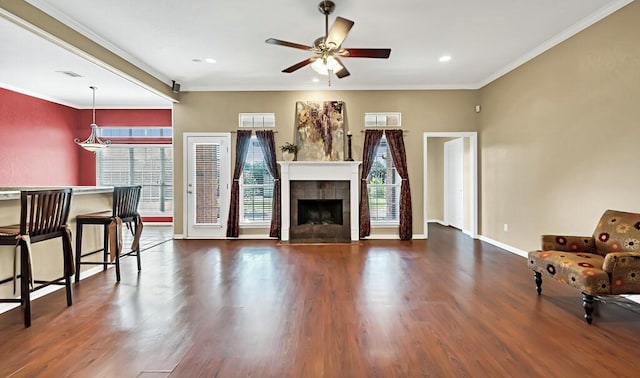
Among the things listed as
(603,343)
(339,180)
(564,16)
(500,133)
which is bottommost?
(603,343)

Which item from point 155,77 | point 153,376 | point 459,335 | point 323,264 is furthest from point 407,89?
point 153,376

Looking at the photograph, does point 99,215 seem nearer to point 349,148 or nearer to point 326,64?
point 326,64

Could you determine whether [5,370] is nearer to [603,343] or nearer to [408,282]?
[408,282]

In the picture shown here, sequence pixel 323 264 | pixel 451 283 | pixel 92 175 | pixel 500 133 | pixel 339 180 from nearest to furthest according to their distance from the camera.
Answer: pixel 451 283 → pixel 323 264 → pixel 500 133 → pixel 339 180 → pixel 92 175

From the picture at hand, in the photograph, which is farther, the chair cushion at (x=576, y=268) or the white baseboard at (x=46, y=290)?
the white baseboard at (x=46, y=290)

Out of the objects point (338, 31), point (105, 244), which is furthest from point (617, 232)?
point (105, 244)

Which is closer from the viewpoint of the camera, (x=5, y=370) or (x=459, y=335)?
(x=5, y=370)

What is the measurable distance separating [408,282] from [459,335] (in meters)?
1.29

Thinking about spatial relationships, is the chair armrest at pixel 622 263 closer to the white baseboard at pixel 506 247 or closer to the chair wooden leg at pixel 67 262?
the white baseboard at pixel 506 247

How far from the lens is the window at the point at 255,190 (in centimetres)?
657

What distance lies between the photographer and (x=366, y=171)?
21.1ft

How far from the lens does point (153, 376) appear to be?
1.97 meters

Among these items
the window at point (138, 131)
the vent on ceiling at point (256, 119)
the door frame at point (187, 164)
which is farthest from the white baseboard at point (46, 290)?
the window at point (138, 131)

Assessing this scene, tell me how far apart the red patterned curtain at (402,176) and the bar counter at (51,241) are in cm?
474
